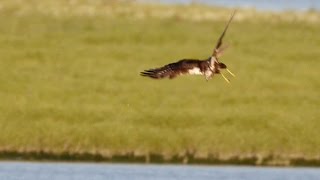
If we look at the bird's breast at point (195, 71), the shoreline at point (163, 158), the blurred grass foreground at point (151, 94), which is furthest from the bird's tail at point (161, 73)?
the blurred grass foreground at point (151, 94)

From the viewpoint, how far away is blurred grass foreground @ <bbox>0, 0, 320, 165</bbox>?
1174 inches

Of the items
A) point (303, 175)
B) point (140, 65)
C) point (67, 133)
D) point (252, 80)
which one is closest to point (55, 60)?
point (140, 65)

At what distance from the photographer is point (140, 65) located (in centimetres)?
3803

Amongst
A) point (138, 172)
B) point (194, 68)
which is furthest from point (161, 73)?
point (138, 172)

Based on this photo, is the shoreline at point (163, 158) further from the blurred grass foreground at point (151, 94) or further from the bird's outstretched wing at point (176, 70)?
the bird's outstretched wing at point (176, 70)

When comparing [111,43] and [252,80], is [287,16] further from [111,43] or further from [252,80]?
[252,80]

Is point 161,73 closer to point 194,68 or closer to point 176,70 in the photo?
point 176,70

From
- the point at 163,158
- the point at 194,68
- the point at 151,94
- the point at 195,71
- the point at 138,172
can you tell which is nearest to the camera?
the point at 195,71

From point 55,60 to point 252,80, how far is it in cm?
563

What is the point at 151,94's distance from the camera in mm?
33969

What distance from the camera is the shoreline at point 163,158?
29188mm

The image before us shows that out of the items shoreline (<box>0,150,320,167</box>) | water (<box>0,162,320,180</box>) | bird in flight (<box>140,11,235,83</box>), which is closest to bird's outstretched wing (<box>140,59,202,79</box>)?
bird in flight (<box>140,11,235,83</box>)

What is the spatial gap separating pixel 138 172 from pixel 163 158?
204 centimetres

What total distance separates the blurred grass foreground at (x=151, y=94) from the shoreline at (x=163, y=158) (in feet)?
0.09
